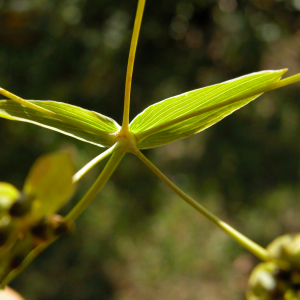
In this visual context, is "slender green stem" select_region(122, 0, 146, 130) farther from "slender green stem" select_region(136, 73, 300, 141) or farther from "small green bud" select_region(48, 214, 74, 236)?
"small green bud" select_region(48, 214, 74, 236)

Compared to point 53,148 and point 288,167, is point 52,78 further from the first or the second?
point 288,167

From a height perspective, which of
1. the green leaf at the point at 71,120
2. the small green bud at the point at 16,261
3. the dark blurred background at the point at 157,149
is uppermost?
the dark blurred background at the point at 157,149

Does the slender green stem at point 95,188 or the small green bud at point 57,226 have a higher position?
the slender green stem at point 95,188

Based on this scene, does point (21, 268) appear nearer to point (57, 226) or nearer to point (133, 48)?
point (57, 226)

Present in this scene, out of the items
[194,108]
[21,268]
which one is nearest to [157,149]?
[194,108]

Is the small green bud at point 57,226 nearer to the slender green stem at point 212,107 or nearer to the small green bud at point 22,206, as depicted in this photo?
the small green bud at point 22,206

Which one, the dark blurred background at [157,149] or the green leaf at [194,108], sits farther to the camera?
the dark blurred background at [157,149]

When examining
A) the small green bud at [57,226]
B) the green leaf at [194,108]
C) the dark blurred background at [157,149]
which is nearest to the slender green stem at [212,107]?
the green leaf at [194,108]
